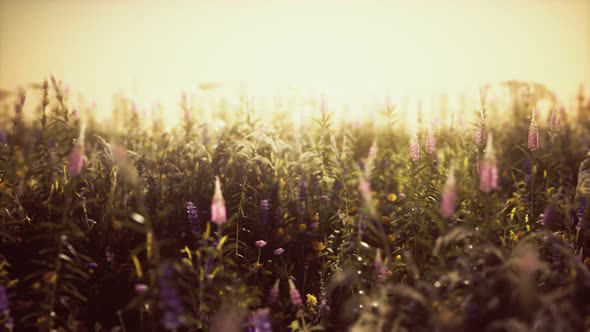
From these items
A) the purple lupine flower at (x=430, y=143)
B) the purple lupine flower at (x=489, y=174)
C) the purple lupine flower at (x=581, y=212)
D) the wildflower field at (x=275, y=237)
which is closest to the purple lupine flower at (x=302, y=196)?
the wildflower field at (x=275, y=237)

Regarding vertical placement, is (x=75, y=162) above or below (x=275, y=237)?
above

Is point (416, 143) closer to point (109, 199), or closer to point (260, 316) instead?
point (260, 316)

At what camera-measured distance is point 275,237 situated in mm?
3180

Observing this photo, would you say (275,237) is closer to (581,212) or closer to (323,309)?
(323,309)

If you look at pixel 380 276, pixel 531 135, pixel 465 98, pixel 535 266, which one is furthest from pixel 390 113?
pixel 465 98

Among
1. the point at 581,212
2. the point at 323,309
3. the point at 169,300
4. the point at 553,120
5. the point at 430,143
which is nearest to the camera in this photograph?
the point at 169,300

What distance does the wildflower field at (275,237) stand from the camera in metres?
1.81

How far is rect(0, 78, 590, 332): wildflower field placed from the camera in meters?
1.81

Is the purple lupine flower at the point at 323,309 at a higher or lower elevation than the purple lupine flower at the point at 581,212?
lower

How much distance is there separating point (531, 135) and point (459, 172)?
1.35 m

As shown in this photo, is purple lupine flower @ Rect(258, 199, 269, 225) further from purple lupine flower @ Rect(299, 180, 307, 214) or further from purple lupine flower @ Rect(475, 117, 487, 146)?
purple lupine flower @ Rect(475, 117, 487, 146)

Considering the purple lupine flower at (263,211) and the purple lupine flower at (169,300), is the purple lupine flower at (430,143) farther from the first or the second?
the purple lupine flower at (169,300)

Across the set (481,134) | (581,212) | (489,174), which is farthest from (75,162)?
(581,212)

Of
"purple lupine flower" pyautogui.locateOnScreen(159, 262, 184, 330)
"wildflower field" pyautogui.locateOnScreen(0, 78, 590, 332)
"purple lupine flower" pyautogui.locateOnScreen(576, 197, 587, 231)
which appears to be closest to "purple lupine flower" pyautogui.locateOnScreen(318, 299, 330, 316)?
"wildflower field" pyautogui.locateOnScreen(0, 78, 590, 332)
